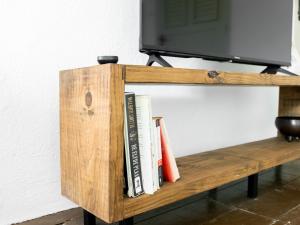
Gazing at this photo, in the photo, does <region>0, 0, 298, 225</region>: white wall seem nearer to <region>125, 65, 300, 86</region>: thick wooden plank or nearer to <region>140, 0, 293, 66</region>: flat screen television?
<region>140, 0, 293, 66</region>: flat screen television

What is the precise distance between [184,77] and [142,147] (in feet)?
0.73

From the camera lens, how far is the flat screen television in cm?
99

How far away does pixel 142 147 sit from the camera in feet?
2.60

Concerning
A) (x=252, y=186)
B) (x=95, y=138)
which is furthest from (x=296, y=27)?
(x=95, y=138)

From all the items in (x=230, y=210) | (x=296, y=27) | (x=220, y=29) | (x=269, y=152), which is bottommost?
(x=230, y=210)

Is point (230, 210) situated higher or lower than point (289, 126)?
lower

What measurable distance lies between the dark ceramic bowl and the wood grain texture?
0.68 ft

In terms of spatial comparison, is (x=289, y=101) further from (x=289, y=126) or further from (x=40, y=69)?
(x=40, y=69)

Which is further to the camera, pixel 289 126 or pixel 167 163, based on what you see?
pixel 289 126

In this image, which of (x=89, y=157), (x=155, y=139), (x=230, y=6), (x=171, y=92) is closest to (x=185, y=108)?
(x=171, y=92)

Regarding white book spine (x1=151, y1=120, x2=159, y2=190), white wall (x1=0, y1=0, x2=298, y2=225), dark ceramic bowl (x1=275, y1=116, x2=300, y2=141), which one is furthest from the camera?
dark ceramic bowl (x1=275, y1=116, x2=300, y2=141)

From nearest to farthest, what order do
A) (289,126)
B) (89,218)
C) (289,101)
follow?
(89,218) → (289,126) → (289,101)

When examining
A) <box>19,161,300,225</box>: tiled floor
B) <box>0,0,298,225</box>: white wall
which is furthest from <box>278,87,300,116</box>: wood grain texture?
<box>0,0,298,225</box>: white wall

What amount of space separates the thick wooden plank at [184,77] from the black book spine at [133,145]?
57 mm
